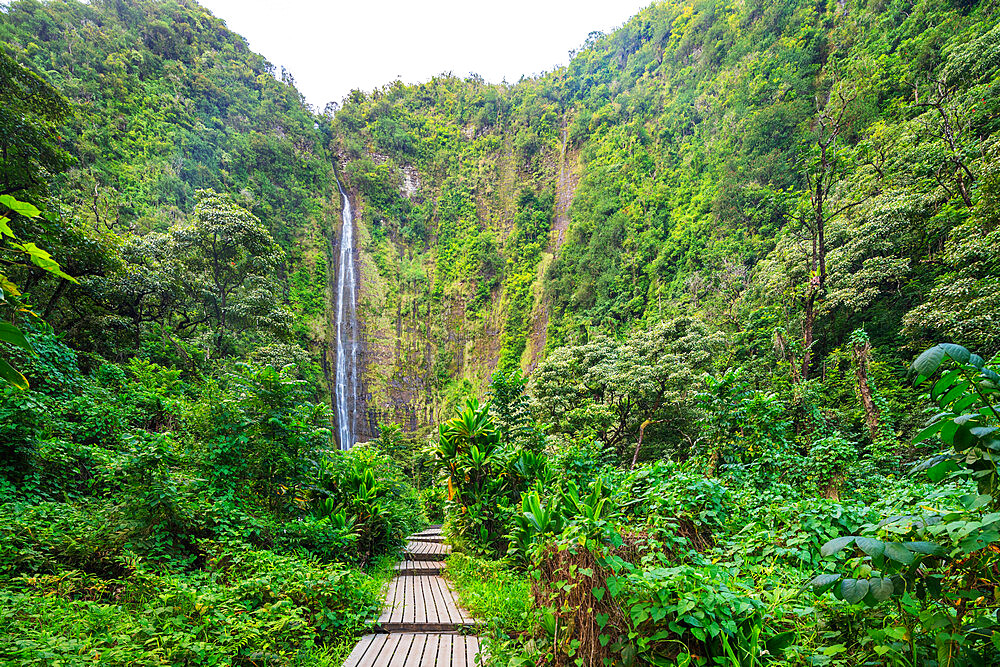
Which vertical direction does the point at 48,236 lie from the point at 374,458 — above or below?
above

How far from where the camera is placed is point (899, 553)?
110cm

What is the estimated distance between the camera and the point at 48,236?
663 cm

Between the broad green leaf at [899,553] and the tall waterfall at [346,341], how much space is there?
22517 millimetres

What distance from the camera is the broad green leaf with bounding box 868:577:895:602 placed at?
1142mm

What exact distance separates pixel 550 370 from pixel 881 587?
10.3 m

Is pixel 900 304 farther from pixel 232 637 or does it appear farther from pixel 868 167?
pixel 232 637

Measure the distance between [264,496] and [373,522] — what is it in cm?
163

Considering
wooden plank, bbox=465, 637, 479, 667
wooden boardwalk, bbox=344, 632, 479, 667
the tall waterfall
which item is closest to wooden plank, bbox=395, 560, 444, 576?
wooden boardwalk, bbox=344, 632, 479, 667

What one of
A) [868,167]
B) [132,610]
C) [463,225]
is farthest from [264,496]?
[463,225]

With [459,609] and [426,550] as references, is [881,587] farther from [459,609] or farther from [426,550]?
[426,550]

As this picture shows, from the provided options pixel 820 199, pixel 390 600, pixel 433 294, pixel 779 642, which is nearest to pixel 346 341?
pixel 433 294

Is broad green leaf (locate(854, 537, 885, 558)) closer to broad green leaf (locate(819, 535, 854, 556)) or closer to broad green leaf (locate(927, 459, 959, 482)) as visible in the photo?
broad green leaf (locate(819, 535, 854, 556))

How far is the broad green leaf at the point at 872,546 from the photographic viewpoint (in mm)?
1053

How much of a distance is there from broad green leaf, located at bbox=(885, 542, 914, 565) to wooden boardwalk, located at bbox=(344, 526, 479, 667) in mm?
2617
